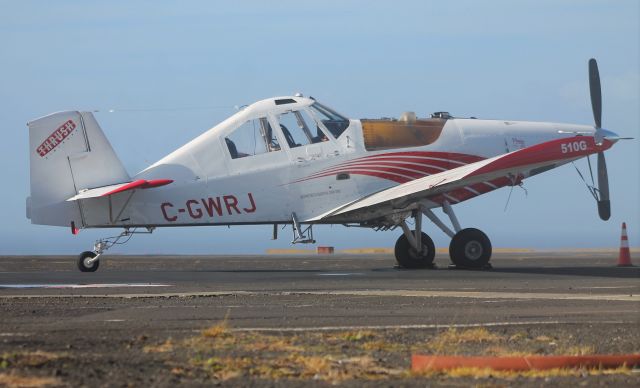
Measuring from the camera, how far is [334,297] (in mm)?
15117

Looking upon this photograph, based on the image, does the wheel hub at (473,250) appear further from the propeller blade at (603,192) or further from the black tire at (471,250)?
the propeller blade at (603,192)

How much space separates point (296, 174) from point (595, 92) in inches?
286

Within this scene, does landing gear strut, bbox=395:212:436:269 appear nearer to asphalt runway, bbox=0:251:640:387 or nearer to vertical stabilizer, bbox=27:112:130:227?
asphalt runway, bbox=0:251:640:387

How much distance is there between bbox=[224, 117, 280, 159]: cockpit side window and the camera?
2186cm

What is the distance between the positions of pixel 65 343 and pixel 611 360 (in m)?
4.54

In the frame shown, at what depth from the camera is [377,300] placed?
1459 centimetres

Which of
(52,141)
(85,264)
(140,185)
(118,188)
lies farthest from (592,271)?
(52,141)

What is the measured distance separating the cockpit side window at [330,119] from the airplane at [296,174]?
0.03 metres

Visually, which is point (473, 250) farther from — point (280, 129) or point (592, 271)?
point (280, 129)

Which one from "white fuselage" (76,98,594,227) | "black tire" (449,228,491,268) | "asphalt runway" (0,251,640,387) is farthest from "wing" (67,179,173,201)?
"black tire" (449,228,491,268)

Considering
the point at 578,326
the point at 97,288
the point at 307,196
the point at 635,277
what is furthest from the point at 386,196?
the point at 578,326

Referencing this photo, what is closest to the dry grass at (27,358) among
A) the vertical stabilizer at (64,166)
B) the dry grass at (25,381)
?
the dry grass at (25,381)

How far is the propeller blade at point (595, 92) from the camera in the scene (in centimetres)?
2417

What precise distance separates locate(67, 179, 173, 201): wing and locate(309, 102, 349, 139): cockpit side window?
327 centimetres
